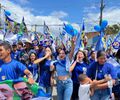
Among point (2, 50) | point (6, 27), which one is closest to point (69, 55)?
point (2, 50)

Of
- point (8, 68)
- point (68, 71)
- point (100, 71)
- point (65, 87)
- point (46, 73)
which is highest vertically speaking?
point (8, 68)

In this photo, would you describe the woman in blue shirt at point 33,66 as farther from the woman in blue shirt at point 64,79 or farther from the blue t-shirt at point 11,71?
the blue t-shirt at point 11,71

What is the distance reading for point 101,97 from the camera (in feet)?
24.1

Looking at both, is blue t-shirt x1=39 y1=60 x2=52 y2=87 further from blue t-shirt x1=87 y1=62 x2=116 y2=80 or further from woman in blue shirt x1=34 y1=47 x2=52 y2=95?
blue t-shirt x1=87 y1=62 x2=116 y2=80

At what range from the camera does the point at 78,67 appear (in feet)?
31.6

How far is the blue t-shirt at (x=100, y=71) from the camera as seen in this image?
7271 millimetres

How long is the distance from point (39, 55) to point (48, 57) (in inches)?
36.4

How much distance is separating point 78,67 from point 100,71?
2271 mm

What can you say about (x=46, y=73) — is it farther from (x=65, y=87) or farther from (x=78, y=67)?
(x=65, y=87)

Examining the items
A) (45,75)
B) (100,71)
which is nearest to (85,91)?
(100,71)

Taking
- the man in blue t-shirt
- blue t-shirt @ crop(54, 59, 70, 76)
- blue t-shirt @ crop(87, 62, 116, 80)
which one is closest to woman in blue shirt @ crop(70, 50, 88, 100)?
blue t-shirt @ crop(54, 59, 70, 76)

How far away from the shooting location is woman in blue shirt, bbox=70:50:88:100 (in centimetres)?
936

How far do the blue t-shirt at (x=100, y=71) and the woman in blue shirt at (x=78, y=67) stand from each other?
160 cm

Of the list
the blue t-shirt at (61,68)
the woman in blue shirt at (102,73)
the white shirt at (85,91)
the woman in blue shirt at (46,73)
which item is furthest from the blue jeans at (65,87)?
the white shirt at (85,91)
